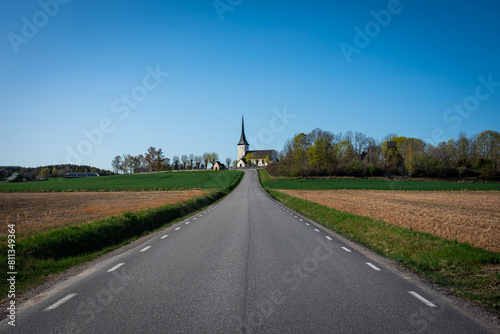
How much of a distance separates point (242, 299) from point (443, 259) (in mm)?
5704

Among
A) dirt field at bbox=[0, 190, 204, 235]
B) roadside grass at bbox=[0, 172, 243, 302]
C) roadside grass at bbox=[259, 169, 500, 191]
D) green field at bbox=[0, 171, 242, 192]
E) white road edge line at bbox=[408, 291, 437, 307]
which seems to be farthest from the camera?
green field at bbox=[0, 171, 242, 192]

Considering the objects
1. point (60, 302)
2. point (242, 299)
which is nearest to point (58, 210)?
point (60, 302)

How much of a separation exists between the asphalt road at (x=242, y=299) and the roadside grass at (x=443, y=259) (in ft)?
2.59

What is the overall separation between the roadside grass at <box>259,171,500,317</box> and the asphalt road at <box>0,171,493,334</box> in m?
0.79

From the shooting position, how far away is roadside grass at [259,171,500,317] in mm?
6125

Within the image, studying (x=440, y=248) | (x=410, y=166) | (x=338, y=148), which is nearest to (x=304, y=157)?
(x=338, y=148)

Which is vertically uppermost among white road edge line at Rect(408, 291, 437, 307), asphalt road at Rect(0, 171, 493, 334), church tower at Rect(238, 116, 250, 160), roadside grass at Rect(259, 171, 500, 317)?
church tower at Rect(238, 116, 250, 160)

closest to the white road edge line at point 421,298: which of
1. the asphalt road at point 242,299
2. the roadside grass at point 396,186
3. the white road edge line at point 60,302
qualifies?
the asphalt road at point 242,299

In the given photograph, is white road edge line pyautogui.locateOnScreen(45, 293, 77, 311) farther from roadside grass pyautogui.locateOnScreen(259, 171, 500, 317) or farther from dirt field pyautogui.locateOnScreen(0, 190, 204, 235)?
dirt field pyautogui.locateOnScreen(0, 190, 204, 235)

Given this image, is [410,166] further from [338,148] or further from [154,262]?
[154,262]

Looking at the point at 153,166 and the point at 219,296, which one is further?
the point at 153,166

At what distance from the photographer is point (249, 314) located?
4.64m

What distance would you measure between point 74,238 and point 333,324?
8875mm

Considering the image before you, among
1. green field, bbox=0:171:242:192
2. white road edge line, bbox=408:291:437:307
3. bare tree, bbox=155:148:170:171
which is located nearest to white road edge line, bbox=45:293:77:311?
white road edge line, bbox=408:291:437:307
